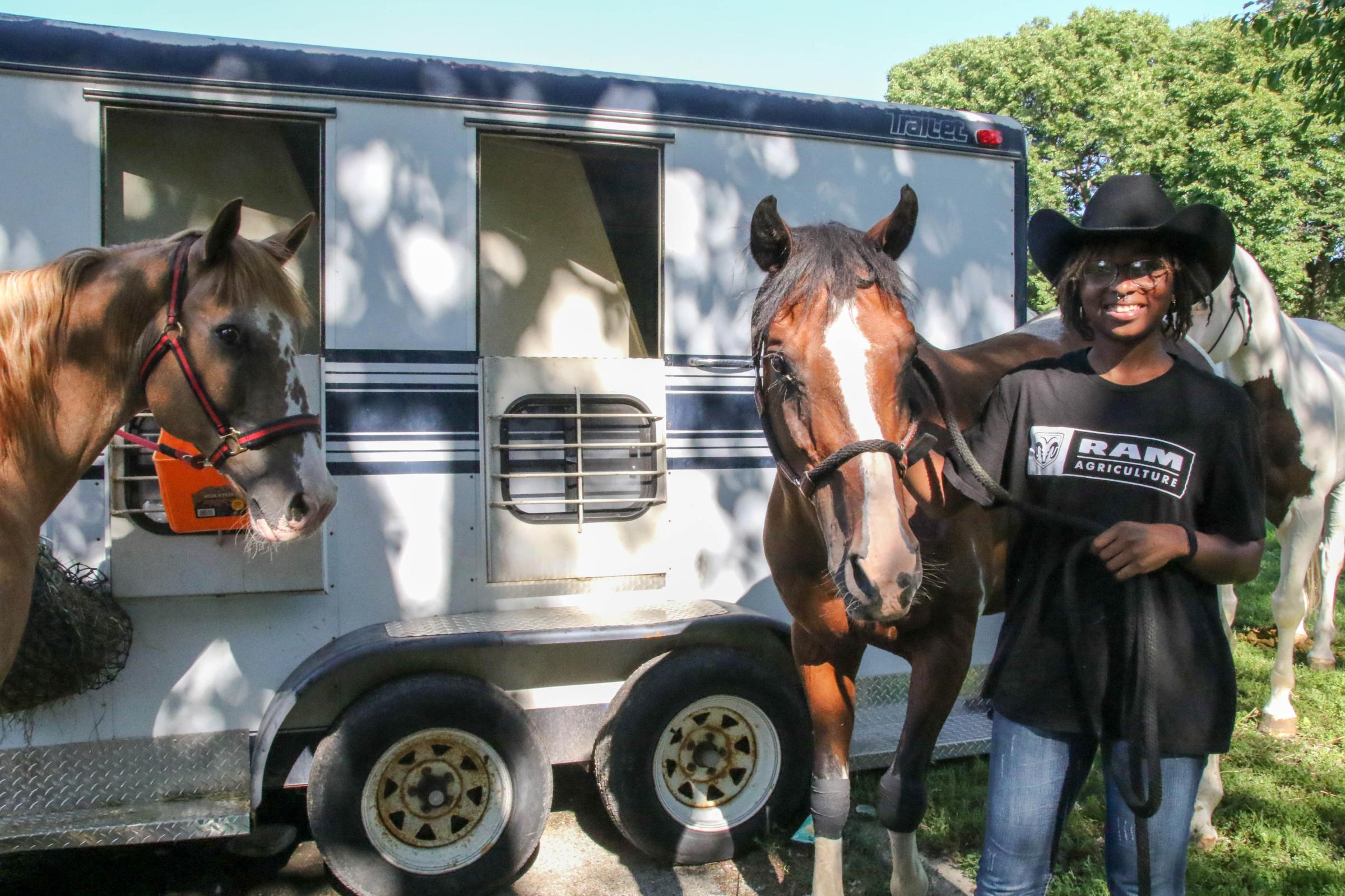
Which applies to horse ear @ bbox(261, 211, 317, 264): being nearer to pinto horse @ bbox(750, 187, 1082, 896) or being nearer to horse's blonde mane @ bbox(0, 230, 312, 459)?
horse's blonde mane @ bbox(0, 230, 312, 459)

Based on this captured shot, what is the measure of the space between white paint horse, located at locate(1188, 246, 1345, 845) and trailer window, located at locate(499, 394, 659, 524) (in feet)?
8.48

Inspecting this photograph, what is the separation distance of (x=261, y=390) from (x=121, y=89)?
1491 millimetres

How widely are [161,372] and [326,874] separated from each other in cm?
210

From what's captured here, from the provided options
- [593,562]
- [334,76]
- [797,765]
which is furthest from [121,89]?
[797,765]

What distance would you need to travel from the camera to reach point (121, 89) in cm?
329

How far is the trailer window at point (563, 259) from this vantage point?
5.51m

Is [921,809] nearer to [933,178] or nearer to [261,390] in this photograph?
[261,390]

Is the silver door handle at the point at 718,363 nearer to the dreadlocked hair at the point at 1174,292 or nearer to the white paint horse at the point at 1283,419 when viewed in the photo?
the dreadlocked hair at the point at 1174,292

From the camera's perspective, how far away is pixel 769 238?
244 centimetres

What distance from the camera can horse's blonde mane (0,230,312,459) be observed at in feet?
8.12

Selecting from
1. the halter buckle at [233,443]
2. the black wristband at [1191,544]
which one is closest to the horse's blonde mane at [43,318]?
the halter buckle at [233,443]

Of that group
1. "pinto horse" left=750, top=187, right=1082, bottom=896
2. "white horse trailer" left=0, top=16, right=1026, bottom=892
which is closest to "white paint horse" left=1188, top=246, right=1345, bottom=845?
"white horse trailer" left=0, top=16, right=1026, bottom=892

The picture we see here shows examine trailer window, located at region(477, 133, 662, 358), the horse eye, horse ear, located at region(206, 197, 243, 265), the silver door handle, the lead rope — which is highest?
trailer window, located at region(477, 133, 662, 358)

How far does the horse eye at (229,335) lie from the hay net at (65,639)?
3.40 feet
